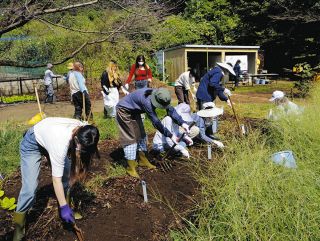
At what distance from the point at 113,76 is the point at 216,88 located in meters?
2.74

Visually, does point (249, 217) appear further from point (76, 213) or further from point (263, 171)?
point (76, 213)

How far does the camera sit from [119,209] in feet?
12.3

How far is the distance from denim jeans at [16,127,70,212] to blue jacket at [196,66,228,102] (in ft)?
11.6

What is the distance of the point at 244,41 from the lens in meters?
24.7

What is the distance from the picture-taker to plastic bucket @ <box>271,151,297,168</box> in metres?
3.47

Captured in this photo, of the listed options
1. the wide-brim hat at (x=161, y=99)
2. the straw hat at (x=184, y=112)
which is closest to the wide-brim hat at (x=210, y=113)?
the straw hat at (x=184, y=112)

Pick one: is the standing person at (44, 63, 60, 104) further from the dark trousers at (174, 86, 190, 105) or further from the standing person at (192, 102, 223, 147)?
the standing person at (192, 102, 223, 147)

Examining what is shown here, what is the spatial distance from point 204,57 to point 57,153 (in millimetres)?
20792

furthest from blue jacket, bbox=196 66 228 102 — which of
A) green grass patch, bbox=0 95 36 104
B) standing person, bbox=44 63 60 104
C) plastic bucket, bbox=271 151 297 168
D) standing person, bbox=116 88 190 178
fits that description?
green grass patch, bbox=0 95 36 104

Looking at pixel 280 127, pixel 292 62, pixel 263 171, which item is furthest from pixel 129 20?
pixel 292 62

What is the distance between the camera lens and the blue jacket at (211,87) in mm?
5965

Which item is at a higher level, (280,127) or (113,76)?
(113,76)

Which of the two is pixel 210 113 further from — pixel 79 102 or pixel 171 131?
pixel 79 102

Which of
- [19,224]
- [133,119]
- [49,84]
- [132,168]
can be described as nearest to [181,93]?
[133,119]
